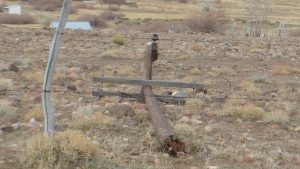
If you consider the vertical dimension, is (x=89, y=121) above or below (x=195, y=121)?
above

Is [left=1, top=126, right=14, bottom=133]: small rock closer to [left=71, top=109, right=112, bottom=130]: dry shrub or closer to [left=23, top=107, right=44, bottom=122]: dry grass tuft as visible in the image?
[left=23, top=107, right=44, bottom=122]: dry grass tuft

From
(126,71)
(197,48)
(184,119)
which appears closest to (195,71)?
(126,71)

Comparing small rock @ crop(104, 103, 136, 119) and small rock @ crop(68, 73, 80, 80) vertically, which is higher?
small rock @ crop(104, 103, 136, 119)

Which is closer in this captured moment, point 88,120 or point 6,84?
point 88,120

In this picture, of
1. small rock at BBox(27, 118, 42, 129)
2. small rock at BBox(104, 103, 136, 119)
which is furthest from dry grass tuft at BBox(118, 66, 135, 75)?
small rock at BBox(27, 118, 42, 129)

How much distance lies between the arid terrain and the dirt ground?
0.06ft

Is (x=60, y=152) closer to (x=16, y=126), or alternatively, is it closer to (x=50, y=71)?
(x=50, y=71)

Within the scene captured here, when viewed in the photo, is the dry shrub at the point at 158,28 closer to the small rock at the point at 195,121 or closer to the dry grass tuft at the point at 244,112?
the dry grass tuft at the point at 244,112

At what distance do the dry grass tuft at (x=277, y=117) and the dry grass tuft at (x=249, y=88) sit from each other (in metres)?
3.34

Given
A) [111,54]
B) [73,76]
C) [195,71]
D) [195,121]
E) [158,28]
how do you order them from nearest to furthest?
[195,121] < [73,76] < [195,71] < [111,54] < [158,28]

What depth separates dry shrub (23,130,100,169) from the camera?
7758 mm

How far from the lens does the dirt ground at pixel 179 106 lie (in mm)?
8977

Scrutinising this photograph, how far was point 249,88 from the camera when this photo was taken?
15492 mm

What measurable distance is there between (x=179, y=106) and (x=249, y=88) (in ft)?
11.5
